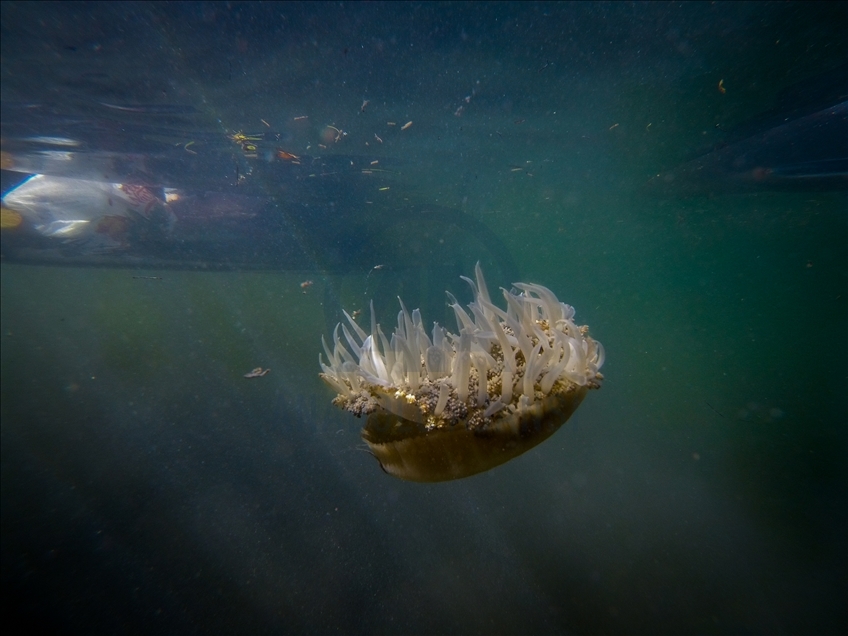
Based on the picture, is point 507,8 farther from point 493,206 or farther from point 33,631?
point 493,206

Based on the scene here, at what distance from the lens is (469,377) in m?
2.23

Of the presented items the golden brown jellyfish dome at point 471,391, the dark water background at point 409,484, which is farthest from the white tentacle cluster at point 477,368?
the dark water background at point 409,484

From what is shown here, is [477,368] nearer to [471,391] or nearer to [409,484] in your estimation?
[471,391]

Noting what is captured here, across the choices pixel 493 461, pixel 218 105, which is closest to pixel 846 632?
pixel 493 461

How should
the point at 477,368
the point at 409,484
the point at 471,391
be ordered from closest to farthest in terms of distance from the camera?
the point at 471,391
the point at 477,368
the point at 409,484

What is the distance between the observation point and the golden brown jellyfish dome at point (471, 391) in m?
2.12

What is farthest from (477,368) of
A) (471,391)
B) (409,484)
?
(409,484)

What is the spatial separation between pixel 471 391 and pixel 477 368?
17 cm

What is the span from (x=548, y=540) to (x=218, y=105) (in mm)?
10025

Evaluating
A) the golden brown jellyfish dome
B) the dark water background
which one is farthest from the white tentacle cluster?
the dark water background

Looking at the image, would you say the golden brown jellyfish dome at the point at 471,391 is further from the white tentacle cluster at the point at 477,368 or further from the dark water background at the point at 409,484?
the dark water background at the point at 409,484

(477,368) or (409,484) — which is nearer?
(477,368)

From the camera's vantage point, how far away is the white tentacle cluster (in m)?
2.14

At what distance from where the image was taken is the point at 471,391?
2.18 metres
